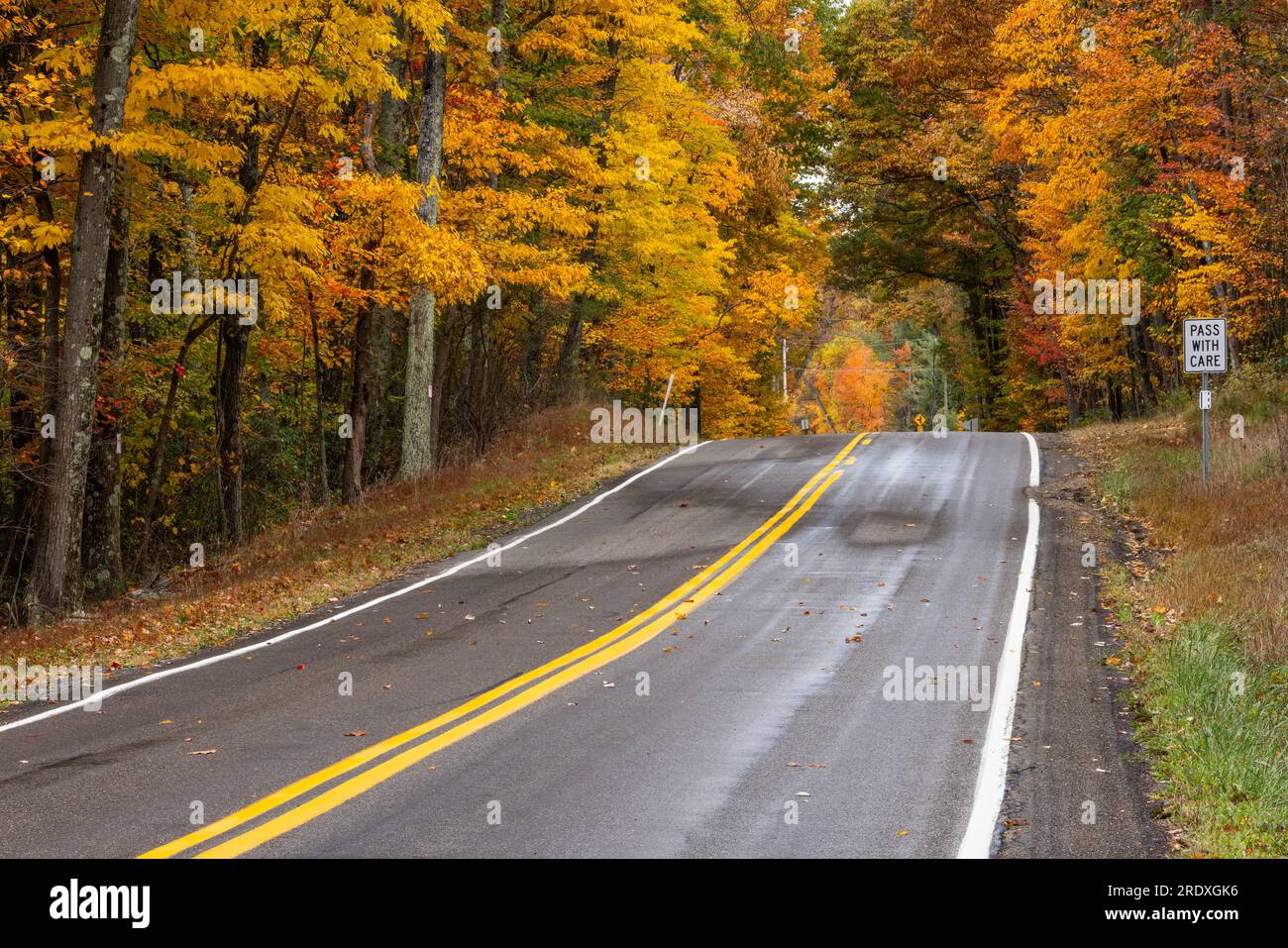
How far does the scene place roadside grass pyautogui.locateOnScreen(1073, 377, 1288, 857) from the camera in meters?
7.00

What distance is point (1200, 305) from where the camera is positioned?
22.8 meters

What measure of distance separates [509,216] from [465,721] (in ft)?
57.2

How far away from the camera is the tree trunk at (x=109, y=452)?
59.7ft

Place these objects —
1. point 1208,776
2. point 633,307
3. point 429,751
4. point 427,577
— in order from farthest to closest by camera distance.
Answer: point 633,307 < point 427,577 < point 429,751 < point 1208,776

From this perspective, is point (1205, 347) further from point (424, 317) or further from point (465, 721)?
point (465, 721)

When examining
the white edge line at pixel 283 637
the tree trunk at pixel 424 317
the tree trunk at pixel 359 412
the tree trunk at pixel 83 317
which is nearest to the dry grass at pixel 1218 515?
the white edge line at pixel 283 637

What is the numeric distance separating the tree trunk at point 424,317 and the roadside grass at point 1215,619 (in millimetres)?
11769

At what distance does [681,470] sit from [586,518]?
4.71 meters

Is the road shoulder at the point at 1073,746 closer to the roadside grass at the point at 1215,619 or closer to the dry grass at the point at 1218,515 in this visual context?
the roadside grass at the point at 1215,619

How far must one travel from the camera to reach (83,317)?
14797mm

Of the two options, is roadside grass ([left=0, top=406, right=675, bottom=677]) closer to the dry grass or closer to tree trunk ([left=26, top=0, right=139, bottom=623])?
tree trunk ([left=26, top=0, right=139, bottom=623])

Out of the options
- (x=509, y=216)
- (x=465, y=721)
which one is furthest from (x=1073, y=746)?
(x=509, y=216)

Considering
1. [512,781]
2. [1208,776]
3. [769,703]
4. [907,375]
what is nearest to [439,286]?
[769,703]

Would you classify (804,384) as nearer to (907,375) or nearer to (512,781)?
(907,375)
